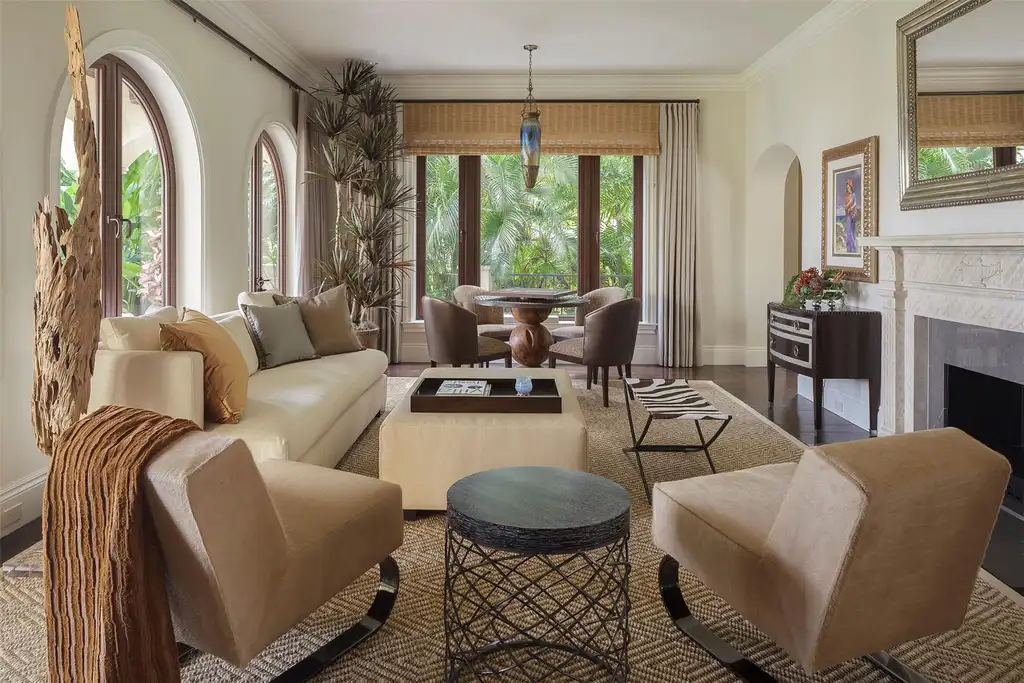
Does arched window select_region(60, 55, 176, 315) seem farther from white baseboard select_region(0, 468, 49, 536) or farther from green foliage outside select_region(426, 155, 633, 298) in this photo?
green foliage outside select_region(426, 155, 633, 298)

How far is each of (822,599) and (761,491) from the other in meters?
0.58

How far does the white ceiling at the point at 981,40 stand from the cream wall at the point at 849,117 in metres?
0.35

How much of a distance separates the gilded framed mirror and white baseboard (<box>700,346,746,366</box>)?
311cm

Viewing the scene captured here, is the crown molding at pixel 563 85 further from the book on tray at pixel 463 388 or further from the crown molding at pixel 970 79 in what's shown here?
the book on tray at pixel 463 388

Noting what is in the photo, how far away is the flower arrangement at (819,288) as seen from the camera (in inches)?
194

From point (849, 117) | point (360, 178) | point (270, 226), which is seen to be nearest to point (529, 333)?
point (360, 178)

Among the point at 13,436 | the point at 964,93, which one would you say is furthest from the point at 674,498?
the point at 964,93

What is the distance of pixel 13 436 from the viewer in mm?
3074

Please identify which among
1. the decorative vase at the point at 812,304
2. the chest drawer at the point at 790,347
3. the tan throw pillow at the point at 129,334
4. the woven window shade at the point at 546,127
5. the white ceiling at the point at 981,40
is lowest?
the chest drawer at the point at 790,347

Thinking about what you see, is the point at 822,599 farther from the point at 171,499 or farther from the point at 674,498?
the point at 171,499

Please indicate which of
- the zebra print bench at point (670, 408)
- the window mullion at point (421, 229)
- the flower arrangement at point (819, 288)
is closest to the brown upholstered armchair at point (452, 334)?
the zebra print bench at point (670, 408)

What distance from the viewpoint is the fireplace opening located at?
3615 mm

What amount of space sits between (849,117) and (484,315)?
3.36 metres

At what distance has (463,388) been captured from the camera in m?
3.34
